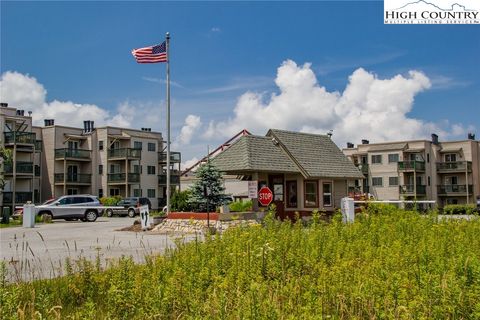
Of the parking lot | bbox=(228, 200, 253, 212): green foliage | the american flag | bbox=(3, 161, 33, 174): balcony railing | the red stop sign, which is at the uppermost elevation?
the american flag

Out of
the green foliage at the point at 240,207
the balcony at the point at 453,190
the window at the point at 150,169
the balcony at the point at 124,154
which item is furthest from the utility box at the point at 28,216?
the balcony at the point at 453,190

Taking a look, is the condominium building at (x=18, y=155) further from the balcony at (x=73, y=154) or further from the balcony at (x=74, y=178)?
the balcony at (x=74, y=178)

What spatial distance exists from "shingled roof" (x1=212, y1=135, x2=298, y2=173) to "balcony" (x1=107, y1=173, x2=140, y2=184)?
40.4 metres

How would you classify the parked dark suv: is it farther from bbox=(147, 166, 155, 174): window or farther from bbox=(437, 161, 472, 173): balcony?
bbox=(437, 161, 472, 173): balcony

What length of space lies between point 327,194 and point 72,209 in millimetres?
20430

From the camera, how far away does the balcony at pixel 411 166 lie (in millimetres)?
69562

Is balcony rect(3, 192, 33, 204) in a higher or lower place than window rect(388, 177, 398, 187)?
lower

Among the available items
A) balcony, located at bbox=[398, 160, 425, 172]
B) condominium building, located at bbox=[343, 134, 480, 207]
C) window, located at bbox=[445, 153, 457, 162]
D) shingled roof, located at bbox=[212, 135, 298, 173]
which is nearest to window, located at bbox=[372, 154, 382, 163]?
condominium building, located at bbox=[343, 134, 480, 207]

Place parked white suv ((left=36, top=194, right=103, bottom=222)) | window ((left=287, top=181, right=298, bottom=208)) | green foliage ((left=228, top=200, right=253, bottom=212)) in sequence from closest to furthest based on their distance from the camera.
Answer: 1. green foliage ((left=228, top=200, right=253, bottom=212))
2. window ((left=287, top=181, right=298, bottom=208))
3. parked white suv ((left=36, top=194, right=103, bottom=222))

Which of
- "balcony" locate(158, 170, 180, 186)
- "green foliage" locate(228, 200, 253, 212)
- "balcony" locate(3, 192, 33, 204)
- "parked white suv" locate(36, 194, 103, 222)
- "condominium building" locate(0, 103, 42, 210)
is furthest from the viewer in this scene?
"balcony" locate(158, 170, 180, 186)

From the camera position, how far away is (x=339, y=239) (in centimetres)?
1106

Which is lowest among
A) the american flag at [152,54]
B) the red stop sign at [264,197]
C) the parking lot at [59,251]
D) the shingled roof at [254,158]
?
the parking lot at [59,251]

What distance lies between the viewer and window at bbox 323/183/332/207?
97.1ft

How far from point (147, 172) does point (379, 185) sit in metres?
32.7
